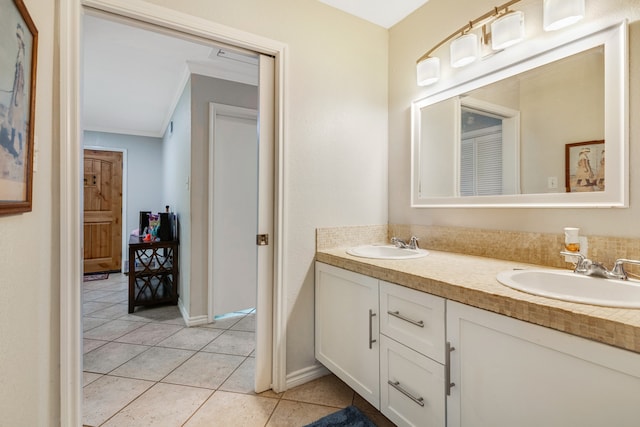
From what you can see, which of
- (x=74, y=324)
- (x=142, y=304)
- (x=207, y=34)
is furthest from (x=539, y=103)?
(x=142, y=304)

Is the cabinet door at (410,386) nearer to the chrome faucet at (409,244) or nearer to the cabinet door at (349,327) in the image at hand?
the cabinet door at (349,327)

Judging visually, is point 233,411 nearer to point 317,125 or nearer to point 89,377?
point 89,377

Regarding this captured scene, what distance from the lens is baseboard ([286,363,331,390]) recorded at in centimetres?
179

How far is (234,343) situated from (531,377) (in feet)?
6.77

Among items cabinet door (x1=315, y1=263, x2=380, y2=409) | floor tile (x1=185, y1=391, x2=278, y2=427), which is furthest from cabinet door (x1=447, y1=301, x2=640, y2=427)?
floor tile (x1=185, y1=391, x2=278, y2=427)

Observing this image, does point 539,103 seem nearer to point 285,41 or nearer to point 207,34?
point 285,41

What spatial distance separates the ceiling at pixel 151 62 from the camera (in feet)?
6.44

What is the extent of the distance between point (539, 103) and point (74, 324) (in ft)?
7.30

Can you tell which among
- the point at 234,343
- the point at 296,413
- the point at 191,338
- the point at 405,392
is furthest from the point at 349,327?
the point at 191,338

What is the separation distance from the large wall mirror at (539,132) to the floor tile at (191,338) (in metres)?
1.97

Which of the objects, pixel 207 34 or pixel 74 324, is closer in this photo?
pixel 74 324

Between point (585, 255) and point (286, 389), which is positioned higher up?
point (585, 255)

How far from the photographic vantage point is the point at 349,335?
62.4 inches

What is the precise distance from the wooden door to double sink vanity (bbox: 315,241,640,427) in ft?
15.6
